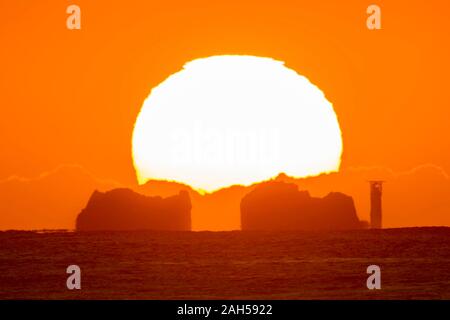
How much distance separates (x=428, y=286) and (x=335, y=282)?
14.4m

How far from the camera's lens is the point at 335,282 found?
189500 mm
